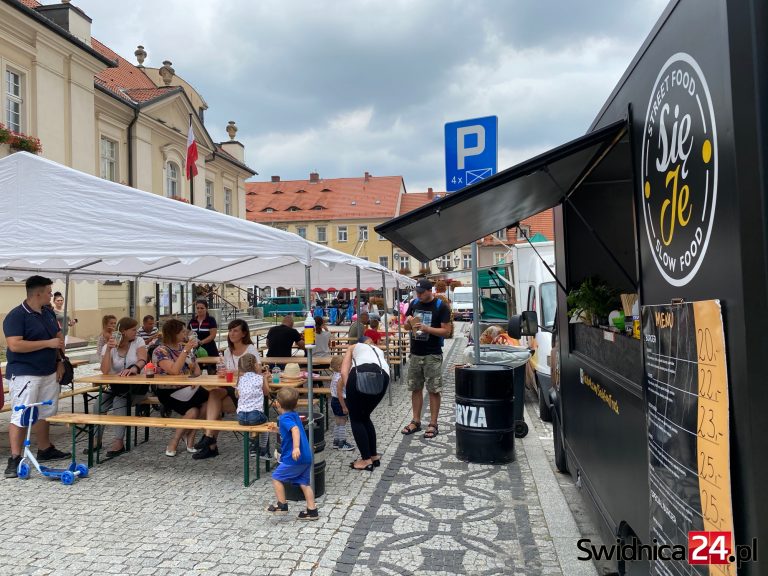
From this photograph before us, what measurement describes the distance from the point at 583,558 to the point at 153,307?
75.7ft

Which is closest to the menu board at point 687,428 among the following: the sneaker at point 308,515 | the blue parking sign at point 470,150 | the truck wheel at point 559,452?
the sneaker at point 308,515

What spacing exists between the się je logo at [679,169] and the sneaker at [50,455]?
6287mm

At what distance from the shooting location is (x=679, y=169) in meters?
1.77

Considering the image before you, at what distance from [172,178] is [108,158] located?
4.61 m

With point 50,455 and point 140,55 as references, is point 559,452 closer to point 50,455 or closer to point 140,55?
point 50,455

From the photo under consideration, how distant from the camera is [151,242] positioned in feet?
16.4

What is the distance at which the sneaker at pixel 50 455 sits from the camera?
575cm

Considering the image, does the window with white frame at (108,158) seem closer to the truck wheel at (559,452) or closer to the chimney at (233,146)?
the chimney at (233,146)

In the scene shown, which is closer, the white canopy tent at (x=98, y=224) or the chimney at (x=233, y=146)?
the white canopy tent at (x=98, y=224)

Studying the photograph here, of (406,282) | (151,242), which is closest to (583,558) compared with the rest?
(151,242)

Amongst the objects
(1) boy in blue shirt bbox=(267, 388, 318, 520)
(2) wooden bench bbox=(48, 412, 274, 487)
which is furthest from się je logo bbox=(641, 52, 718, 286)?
(2) wooden bench bbox=(48, 412, 274, 487)

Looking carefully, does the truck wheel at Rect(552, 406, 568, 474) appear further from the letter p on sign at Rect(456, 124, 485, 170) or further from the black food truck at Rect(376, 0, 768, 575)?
the letter p on sign at Rect(456, 124, 485, 170)

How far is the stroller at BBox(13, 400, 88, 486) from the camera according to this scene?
5.15 m

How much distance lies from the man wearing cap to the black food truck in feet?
11.9
